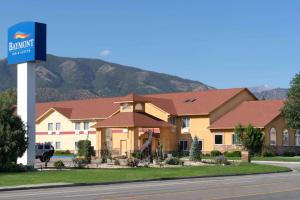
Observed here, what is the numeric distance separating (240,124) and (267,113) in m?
5.65

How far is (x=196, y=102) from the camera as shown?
7456cm

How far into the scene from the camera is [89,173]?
32.5 m

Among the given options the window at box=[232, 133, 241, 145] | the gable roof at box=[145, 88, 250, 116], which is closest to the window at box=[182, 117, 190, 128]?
the gable roof at box=[145, 88, 250, 116]

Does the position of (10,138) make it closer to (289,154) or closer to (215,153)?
(215,153)

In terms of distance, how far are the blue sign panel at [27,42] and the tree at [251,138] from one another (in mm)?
28831


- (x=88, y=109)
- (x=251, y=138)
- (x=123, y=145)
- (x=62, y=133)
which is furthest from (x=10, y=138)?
(x=62, y=133)

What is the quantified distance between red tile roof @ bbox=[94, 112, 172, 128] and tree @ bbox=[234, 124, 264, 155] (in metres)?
8.44

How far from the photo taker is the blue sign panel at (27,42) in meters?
37.8

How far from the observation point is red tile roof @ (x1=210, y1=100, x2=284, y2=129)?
220 feet

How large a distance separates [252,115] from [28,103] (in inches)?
1458

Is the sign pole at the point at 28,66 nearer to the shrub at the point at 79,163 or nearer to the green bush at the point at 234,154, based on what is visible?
the shrub at the point at 79,163

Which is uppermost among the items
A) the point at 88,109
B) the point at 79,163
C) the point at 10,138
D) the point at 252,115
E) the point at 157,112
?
the point at 88,109

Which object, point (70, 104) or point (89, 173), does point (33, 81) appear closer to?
point (89, 173)

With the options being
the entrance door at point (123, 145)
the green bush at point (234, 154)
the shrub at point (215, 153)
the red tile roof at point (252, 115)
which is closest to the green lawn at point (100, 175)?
the green bush at point (234, 154)
